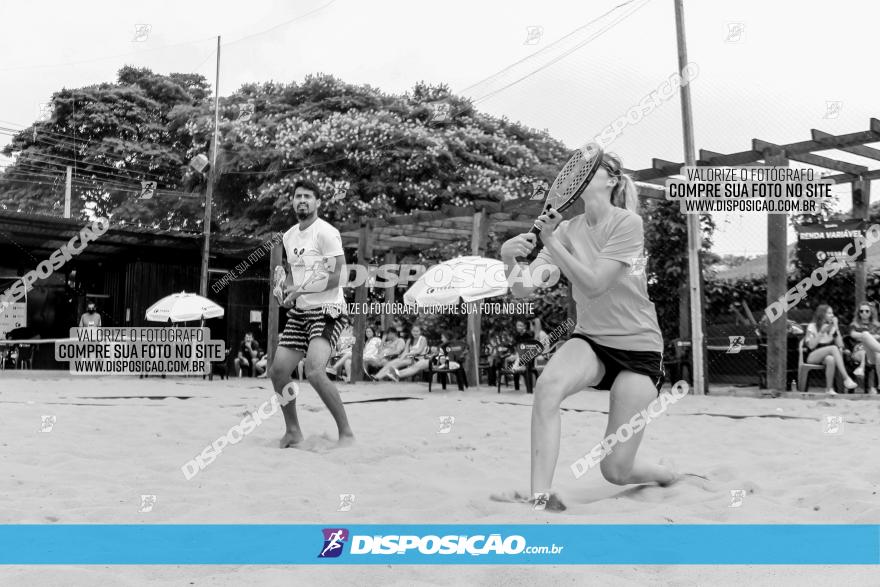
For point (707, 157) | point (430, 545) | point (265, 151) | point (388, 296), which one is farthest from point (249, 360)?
point (430, 545)

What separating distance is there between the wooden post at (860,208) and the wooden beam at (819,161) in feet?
0.70

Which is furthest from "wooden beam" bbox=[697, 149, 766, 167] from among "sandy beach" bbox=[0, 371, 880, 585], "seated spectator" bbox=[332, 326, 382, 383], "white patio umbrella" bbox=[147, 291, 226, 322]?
"white patio umbrella" bbox=[147, 291, 226, 322]

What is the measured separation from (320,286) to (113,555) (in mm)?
2881

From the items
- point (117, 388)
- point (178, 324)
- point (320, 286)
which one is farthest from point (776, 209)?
point (178, 324)

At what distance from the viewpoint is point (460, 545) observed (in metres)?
2.69

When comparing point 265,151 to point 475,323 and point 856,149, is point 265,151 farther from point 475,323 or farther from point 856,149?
point 856,149

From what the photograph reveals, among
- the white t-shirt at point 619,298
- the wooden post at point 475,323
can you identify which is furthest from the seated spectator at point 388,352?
the white t-shirt at point 619,298

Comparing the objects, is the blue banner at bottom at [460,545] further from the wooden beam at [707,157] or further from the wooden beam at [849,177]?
the wooden beam at [849,177]

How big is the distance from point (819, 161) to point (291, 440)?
8698 mm

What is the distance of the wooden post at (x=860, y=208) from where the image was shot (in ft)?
38.6

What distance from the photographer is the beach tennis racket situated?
346 cm

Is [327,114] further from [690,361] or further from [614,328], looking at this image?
[614,328]

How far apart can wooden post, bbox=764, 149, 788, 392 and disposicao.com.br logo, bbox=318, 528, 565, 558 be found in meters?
8.59

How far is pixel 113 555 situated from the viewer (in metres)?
2.72
